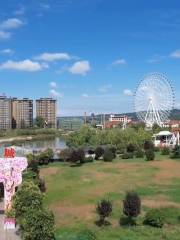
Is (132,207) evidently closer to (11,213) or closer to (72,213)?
(72,213)

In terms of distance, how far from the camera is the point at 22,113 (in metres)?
192

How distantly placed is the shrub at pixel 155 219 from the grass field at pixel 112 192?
0.38 metres

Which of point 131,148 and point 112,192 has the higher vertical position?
point 131,148

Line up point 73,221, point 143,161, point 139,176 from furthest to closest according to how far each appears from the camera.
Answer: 1. point 143,161
2. point 139,176
3. point 73,221

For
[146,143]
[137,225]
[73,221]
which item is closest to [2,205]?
[73,221]

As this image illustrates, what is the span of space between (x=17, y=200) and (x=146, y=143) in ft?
143

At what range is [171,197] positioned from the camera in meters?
32.3

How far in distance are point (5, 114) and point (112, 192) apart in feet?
482

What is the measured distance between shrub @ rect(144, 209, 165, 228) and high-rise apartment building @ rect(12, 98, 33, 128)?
16016 centimetres

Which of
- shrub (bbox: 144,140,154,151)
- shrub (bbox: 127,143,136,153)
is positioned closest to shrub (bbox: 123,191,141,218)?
shrub (bbox: 144,140,154,151)

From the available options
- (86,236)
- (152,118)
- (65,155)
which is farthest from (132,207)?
(152,118)

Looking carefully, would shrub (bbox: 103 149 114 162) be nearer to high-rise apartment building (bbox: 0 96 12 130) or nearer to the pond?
the pond

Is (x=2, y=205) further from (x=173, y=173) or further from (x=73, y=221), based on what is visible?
(x=173, y=173)

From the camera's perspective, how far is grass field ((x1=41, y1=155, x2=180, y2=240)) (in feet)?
79.7
